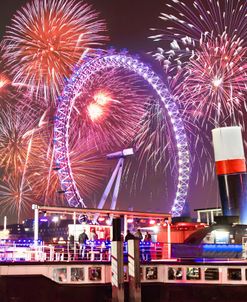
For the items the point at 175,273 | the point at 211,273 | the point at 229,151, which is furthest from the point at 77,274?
the point at 229,151

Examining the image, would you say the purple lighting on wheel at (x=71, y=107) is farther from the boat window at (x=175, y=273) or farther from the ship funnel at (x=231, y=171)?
the boat window at (x=175, y=273)

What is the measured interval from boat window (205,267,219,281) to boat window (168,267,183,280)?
0.94 m

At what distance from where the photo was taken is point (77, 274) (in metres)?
21.5

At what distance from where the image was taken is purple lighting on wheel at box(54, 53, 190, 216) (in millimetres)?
37969

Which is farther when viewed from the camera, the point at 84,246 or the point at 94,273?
the point at 84,246

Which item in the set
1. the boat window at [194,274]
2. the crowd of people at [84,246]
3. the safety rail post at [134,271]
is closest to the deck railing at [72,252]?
the crowd of people at [84,246]

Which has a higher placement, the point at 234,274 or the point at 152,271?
the point at 152,271

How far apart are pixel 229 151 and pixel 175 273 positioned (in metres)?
7.44

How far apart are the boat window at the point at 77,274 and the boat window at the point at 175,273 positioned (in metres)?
3.23

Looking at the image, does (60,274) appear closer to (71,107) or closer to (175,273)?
(175,273)

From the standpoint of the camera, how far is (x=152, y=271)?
2262 centimetres

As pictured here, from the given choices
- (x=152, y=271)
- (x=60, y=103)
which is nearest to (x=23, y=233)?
(x=60, y=103)

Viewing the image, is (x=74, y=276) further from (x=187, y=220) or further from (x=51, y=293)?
(x=187, y=220)

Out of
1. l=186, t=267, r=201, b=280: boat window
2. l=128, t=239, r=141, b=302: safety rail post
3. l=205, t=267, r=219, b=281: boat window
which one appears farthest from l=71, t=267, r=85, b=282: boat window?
Answer: l=205, t=267, r=219, b=281: boat window
